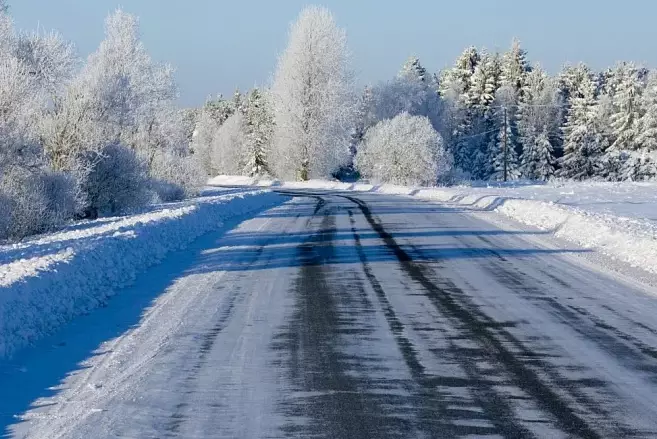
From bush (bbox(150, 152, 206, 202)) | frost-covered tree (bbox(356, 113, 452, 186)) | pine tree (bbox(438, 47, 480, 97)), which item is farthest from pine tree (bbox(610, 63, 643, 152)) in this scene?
bush (bbox(150, 152, 206, 202))

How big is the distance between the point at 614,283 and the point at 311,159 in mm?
56162

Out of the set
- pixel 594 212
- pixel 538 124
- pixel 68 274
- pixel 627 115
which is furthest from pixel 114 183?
pixel 538 124

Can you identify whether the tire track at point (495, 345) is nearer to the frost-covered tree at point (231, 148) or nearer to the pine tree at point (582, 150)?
the pine tree at point (582, 150)

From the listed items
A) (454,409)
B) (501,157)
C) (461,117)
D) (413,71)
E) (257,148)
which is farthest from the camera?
(413,71)

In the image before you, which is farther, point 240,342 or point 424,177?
point 424,177

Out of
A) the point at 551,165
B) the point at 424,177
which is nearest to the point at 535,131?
the point at 551,165

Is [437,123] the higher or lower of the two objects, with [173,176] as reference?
higher

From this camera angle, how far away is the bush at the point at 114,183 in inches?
1145

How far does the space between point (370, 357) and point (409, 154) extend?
57.3 metres

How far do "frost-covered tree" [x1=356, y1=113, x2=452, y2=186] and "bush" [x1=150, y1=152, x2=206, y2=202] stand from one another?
76.6 feet

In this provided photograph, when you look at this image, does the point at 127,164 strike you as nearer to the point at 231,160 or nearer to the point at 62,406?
the point at 62,406

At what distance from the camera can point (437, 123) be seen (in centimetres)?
8681

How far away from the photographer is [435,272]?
1375 centimetres

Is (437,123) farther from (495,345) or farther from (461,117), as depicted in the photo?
(495,345)
